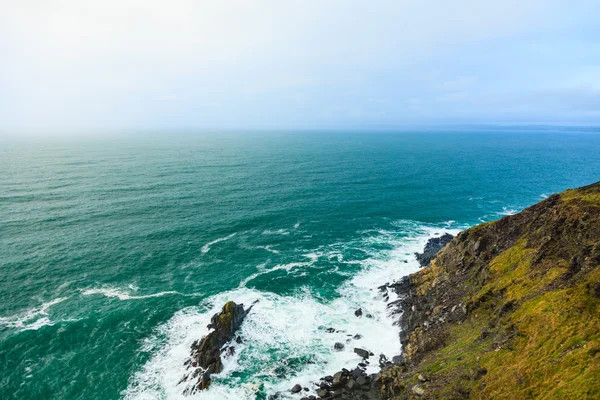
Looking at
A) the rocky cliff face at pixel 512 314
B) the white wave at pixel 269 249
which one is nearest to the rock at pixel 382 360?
the rocky cliff face at pixel 512 314

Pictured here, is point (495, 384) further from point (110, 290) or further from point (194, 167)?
point (194, 167)

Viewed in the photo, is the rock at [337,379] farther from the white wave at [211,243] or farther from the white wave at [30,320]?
the white wave at [30,320]

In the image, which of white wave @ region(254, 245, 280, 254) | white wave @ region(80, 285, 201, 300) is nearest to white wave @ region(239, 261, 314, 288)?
white wave @ region(254, 245, 280, 254)

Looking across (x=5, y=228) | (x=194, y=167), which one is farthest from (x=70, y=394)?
(x=194, y=167)

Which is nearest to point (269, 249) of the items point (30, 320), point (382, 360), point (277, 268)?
point (277, 268)

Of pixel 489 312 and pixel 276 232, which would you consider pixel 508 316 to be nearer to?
pixel 489 312

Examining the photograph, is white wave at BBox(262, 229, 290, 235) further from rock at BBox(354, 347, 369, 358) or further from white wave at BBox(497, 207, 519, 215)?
white wave at BBox(497, 207, 519, 215)
